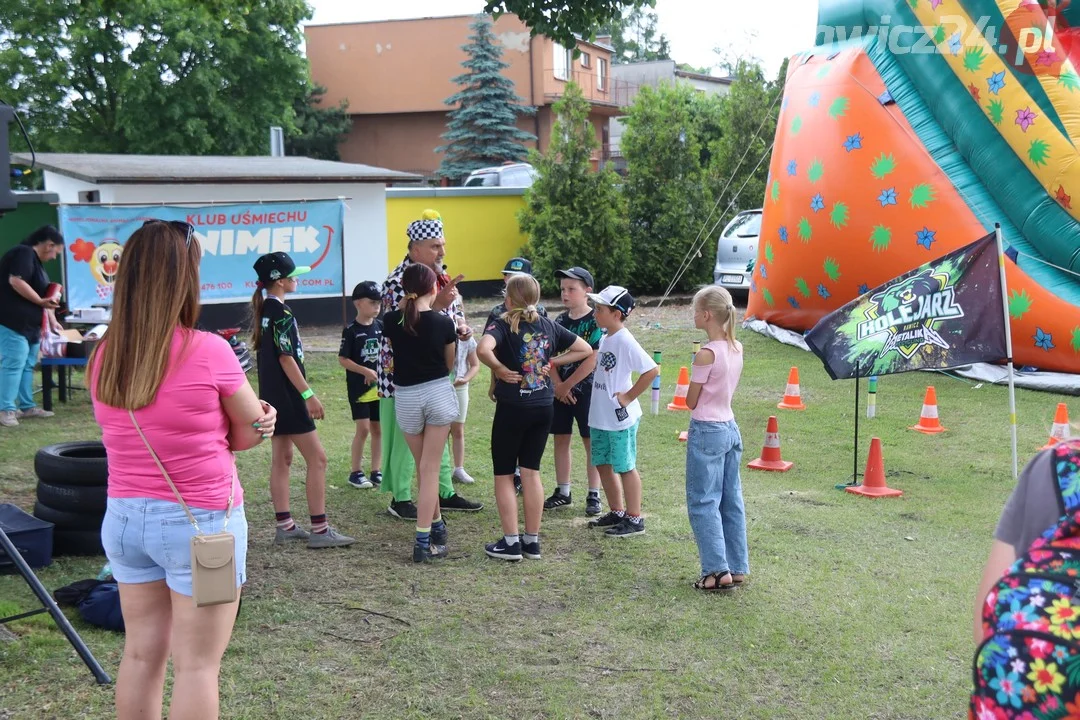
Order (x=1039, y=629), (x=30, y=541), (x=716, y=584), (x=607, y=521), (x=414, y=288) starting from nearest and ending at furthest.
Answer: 1. (x=1039, y=629)
2. (x=716, y=584)
3. (x=30, y=541)
4. (x=414, y=288)
5. (x=607, y=521)

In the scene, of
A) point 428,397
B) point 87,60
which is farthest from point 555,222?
point 87,60

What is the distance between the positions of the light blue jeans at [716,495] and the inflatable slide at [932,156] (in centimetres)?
754

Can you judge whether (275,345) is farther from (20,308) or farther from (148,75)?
(148,75)

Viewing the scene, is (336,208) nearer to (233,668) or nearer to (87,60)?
(233,668)

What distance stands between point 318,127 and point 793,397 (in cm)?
4088

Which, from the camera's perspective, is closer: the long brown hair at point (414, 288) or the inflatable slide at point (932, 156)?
the long brown hair at point (414, 288)

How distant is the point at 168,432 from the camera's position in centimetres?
328

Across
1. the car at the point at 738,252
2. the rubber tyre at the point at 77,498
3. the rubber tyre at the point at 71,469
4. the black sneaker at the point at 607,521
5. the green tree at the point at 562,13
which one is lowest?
the black sneaker at the point at 607,521

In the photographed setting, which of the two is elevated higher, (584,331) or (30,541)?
(584,331)

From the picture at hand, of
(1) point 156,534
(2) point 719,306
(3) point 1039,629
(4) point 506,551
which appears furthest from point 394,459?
(3) point 1039,629

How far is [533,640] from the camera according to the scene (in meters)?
5.12

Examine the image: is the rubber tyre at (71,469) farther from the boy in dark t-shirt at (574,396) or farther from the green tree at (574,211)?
the green tree at (574,211)

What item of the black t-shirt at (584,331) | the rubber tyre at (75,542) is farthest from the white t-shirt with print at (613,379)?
the rubber tyre at (75,542)

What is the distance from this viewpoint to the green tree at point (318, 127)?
47969mm
